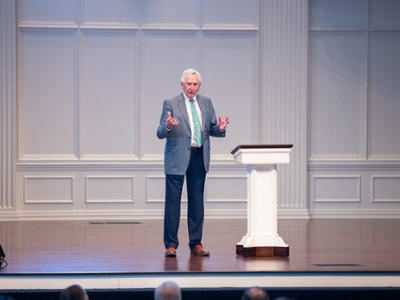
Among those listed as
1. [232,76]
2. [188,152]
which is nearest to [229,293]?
[188,152]

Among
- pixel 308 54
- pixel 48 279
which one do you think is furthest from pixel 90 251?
pixel 308 54

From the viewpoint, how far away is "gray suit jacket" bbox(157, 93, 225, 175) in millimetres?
3352

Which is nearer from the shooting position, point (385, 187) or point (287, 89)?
point (287, 89)

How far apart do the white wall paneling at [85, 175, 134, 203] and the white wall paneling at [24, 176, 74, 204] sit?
0.80ft

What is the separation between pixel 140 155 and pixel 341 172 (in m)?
2.72

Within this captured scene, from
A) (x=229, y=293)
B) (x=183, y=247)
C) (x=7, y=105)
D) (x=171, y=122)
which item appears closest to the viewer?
(x=229, y=293)

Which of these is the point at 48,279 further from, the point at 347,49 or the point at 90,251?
the point at 347,49

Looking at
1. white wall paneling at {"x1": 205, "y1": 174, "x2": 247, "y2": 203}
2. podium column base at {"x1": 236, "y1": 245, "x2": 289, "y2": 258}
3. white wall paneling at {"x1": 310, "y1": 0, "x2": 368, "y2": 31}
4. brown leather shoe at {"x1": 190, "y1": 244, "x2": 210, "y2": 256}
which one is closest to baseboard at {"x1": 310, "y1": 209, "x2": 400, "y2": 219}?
white wall paneling at {"x1": 205, "y1": 174, "x2": 247, "y2": 203}

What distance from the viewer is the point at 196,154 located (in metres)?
3.43

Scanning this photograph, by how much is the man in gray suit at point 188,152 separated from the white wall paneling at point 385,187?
3.62m

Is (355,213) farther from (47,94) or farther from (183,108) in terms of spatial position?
(47,94)

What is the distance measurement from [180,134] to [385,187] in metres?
3.97

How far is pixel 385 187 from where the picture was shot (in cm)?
625

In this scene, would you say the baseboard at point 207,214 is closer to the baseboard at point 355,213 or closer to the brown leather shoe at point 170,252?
the baseboard at point 355,213
